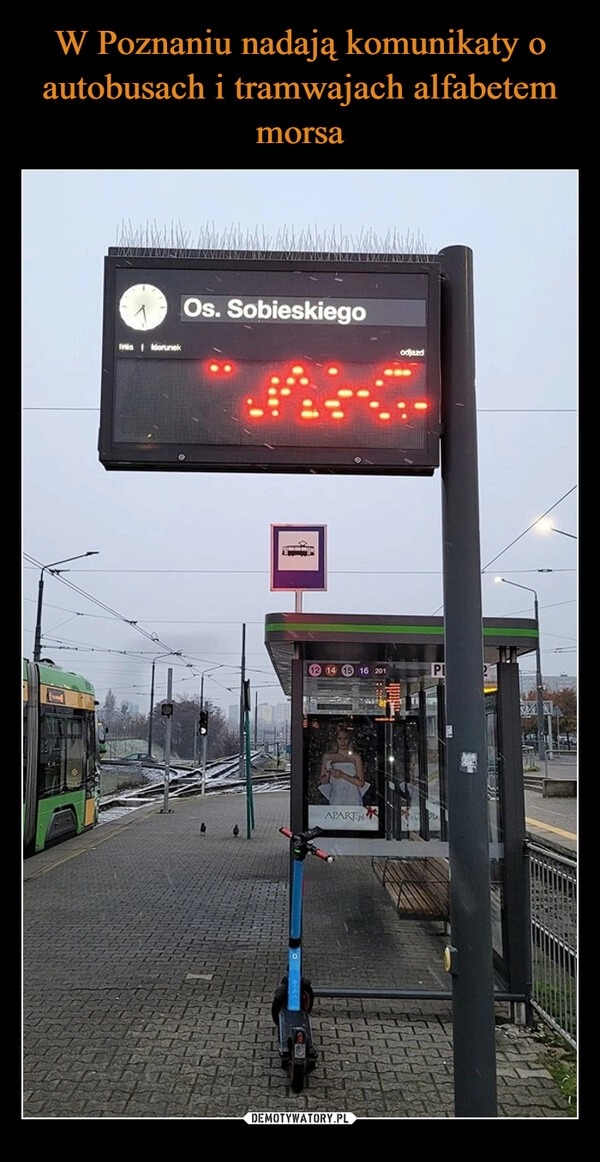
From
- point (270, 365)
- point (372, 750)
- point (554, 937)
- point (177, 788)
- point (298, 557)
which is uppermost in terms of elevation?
point (270, 365)

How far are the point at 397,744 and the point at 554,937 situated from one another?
3896 millimetres

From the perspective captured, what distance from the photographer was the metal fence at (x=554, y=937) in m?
5.18

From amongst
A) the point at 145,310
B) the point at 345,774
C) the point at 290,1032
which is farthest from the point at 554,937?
the point at 145,310

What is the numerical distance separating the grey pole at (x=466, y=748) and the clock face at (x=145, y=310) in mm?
1330

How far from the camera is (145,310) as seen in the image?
3.66m

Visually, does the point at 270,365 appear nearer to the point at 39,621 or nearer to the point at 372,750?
the point at 372,750

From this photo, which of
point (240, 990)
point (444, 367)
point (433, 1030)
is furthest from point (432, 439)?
point (240, 990)

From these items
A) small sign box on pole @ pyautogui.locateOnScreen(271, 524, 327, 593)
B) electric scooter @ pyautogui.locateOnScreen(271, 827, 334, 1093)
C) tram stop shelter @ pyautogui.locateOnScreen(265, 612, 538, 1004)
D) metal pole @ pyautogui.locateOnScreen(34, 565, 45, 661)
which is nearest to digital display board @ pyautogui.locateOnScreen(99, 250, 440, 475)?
tram stop shelter @ pyautogui.locateOnScreen(265, 612, 538, 1004)

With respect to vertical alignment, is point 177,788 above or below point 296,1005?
below

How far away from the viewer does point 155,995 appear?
6012 millimetres

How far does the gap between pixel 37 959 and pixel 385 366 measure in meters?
6.05

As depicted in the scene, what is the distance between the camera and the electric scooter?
443 cm

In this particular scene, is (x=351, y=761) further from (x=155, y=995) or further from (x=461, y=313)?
(x=461, y=313)

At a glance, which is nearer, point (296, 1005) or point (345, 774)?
point (296, 1005)
